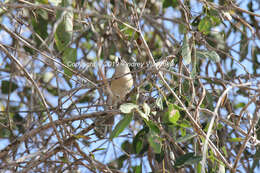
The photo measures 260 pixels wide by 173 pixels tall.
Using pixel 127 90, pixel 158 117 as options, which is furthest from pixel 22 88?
pixel 158 117

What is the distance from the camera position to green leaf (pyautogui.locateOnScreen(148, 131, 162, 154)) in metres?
1.25

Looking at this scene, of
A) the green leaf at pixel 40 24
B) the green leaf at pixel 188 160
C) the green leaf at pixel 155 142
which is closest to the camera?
the green leaf at pixel 155 142

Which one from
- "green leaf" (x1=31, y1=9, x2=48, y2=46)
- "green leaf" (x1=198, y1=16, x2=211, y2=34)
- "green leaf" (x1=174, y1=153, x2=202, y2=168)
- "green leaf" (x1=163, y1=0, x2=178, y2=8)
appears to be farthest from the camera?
"green leaf" (x1=163, y1=0, x2=178, y2=8)

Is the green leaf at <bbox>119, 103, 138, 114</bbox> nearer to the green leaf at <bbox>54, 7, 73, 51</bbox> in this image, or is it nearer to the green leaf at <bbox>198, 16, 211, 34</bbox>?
the green leaf at <bbox>54, 7, 73, 51</bbox>

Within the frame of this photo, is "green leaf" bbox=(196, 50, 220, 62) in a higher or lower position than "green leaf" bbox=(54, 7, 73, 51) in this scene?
lower

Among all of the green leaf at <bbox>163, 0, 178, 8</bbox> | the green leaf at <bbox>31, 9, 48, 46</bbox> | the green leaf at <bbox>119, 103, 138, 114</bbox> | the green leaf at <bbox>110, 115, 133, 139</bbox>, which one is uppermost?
the green leaf at <bbox>163, 0, 178, 8</bbox>

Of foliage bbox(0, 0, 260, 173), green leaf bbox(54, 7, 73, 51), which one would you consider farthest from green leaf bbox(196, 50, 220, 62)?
green leaf bbox(54, 7, 73, 51)

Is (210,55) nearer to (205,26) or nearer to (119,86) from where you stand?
(205,26)

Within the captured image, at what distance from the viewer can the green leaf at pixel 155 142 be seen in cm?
125

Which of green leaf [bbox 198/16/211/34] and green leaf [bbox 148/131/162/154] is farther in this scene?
green leaf [bbox 198/16/211/34]

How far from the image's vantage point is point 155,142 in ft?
4.23

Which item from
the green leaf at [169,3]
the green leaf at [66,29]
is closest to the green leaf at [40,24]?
the green leaf at [66,29]

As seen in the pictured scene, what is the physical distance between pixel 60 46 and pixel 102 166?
1.60 feet

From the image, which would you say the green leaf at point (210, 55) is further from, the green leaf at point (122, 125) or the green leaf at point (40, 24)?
the green leaf at point (40, 24)
